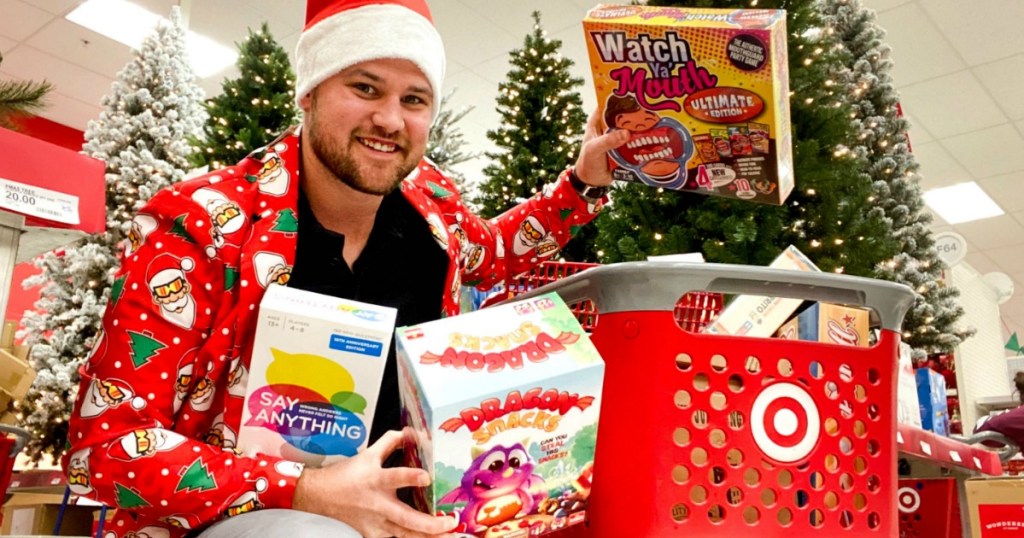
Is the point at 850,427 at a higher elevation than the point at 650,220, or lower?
lower

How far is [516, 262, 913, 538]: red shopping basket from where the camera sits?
91 cm

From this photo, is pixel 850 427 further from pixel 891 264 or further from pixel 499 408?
pixel 891 264

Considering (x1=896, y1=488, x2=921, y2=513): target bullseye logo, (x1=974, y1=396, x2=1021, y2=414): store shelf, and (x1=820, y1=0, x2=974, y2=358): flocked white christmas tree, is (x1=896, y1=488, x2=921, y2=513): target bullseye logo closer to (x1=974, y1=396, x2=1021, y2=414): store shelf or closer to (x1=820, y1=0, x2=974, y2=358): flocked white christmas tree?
(x1=820, y1=0, x2=974, y2=358): flocked white christmas tree

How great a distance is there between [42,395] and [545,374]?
15.1 feet

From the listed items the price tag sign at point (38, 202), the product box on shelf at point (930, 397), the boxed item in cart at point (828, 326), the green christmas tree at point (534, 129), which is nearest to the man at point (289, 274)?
the boxed item in cart at point (828, 326)

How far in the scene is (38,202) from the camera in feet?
7.17

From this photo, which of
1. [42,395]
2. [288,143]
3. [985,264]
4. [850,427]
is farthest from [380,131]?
[985,264]

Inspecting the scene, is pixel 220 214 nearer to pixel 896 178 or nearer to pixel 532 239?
pixel 532 239

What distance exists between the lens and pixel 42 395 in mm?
4320

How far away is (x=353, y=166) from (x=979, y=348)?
4291mm

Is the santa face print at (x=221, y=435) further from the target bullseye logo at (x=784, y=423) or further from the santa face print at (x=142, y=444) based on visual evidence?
the target bullseye logo at (x=784, y=423)

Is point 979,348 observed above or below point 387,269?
above

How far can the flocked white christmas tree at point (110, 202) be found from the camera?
14.3ft

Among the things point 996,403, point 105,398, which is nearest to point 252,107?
point 105,398
